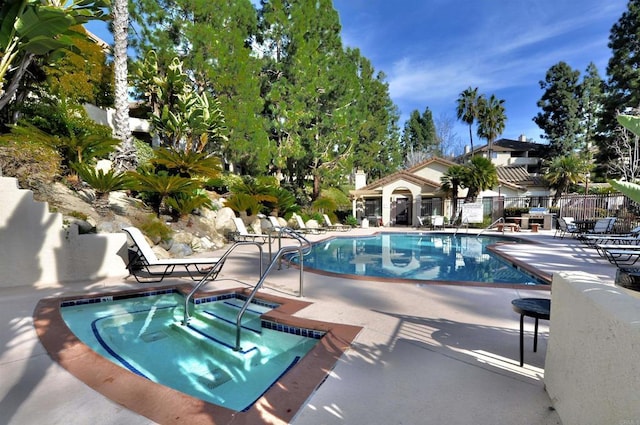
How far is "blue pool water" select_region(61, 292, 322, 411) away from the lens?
125 inches

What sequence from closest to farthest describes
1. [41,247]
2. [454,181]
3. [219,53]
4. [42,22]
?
[42,22] < [41,247] < [219,53] < [454,181]

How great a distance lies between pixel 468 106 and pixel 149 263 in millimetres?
43687

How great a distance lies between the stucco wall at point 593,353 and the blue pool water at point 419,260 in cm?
513

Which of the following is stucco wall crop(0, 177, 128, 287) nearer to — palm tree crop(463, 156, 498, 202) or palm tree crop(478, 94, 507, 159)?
palm tree crop(463, 156, 498, 202)

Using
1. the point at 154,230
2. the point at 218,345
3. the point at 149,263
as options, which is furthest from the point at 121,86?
the point at 218,345

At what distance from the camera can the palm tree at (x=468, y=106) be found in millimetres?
39344

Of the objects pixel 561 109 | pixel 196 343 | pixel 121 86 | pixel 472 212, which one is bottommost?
pixel 196 343

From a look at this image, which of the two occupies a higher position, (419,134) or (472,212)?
(419,134)

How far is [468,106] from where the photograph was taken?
40.0 meters

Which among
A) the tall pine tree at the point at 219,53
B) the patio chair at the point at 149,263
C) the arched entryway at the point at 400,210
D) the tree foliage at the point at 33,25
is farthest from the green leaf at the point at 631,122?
the arched entryway at the point at 400,210

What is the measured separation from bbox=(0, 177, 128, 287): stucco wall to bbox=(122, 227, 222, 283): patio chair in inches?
18.2

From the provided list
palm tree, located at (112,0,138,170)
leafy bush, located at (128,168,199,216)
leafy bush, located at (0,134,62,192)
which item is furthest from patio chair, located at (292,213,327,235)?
leafy bush, located at (0,134,62,192)

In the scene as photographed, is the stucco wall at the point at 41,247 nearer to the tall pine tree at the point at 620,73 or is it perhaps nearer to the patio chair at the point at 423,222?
the patio chair at the point at 423,222

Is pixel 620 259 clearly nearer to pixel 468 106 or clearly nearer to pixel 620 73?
pixel 620 73
